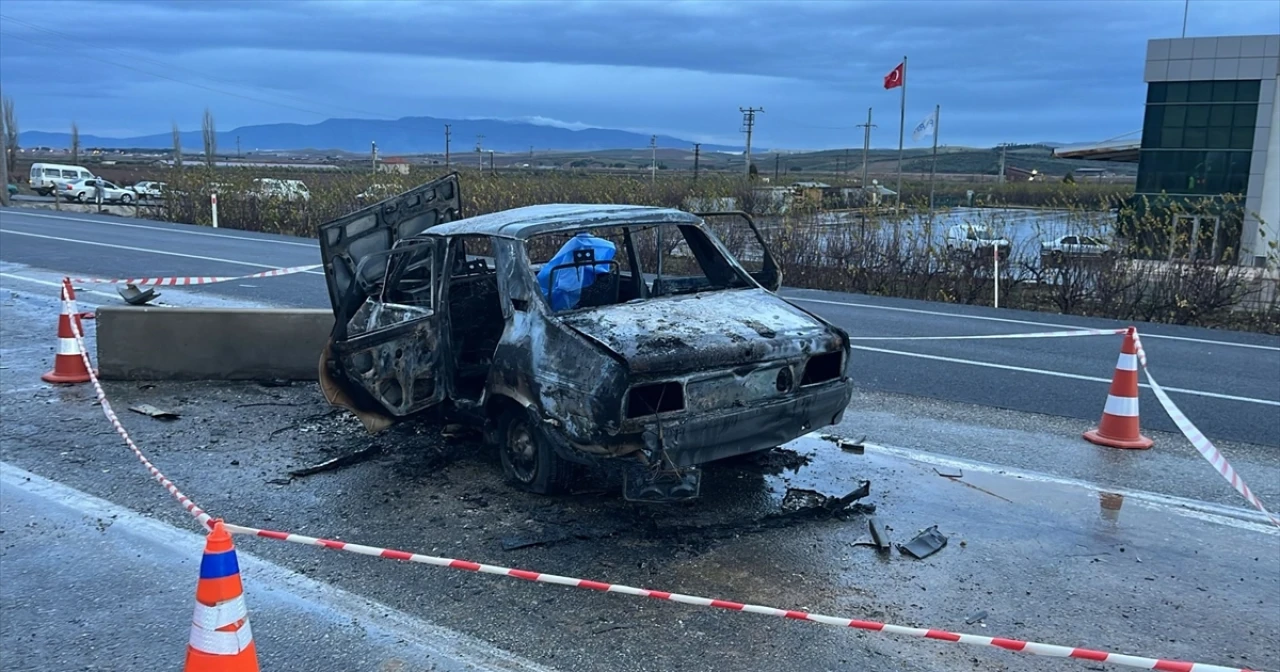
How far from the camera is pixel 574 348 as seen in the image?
5078 millimetres

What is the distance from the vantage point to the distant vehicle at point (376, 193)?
28078 millimetres

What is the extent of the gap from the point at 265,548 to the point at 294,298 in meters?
9.30

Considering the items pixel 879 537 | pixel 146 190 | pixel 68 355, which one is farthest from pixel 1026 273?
pixel 146 190

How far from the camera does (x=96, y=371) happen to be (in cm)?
883

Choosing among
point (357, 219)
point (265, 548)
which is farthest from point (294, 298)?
point (265, 548)

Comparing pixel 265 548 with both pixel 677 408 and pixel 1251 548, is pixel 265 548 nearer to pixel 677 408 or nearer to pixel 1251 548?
pixel 677 408

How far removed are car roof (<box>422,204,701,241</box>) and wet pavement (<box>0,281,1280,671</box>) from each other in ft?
5.01

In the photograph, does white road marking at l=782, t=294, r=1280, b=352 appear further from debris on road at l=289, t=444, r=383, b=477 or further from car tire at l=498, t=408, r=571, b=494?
car tire at l=498, t=408, r=571, b=494

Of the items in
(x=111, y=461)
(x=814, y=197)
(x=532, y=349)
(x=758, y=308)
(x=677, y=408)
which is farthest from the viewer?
(x=814, y=197)

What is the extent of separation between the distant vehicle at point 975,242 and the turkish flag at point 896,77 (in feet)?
45.4

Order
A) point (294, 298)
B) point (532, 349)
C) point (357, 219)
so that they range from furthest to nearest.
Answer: point (294, 298), point (357, 219), point (532, 349)

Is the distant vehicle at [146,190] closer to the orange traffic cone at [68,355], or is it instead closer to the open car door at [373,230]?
the orange traffic cone at [68,355]

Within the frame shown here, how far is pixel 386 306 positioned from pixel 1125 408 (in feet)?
17.5

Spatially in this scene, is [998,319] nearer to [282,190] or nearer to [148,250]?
[148,250]
